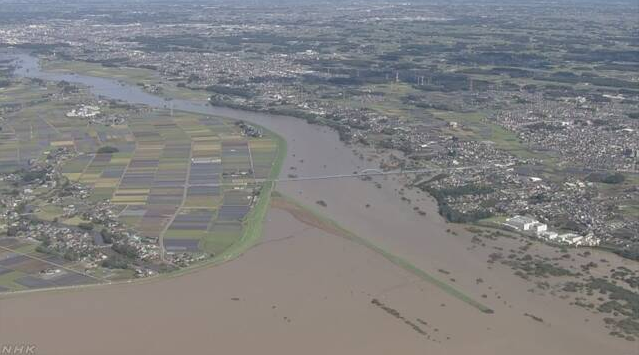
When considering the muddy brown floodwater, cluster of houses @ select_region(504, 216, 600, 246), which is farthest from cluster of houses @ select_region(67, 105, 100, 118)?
cluster of houses @ select_region(504, 216, 600, 246)

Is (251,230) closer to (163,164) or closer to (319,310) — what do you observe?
(319,310)

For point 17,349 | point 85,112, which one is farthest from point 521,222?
point 85,112

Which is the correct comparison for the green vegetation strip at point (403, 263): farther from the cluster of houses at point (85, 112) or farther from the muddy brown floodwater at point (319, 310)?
the cluster of houses at point (85, 112)

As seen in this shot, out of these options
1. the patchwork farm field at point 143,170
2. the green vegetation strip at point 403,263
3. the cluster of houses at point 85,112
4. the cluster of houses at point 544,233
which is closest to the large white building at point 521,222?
the cluster of houses at point 544,233

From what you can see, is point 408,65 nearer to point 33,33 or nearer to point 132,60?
point 132,60

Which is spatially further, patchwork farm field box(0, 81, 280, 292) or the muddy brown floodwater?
patchwork farm field box(0, 81, 280, 292)

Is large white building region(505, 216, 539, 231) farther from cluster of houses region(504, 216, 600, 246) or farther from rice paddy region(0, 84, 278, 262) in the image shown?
rice paddy region(0, 84, 278, 262)

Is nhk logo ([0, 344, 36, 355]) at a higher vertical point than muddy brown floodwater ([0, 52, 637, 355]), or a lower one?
higher
